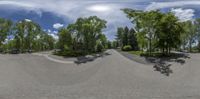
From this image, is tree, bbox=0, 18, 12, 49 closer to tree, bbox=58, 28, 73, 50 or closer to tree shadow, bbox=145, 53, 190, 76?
tree, bbox=58, 28, 73, 50

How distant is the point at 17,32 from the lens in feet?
187

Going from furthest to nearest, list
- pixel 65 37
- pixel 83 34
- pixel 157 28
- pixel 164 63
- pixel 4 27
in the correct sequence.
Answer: pixel 4 27 < pixel 65 37 < pixel 83 34 < pixel 157 28 < pixel 164 63

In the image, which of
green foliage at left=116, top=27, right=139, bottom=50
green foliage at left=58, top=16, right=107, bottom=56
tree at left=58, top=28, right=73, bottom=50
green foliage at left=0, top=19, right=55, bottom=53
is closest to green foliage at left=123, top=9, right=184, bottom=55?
green foliage at left=58, top=16, right=107, bottom=56

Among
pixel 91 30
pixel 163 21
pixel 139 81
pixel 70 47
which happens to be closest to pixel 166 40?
pixel 163 21

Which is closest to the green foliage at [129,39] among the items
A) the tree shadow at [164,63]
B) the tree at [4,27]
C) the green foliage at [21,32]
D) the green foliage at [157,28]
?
the green foliage at [21,32]

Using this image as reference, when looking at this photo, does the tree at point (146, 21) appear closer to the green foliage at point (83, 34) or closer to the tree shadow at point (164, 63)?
the tree shadow at point (164, 63)

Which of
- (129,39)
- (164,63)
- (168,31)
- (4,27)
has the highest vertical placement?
(4,27)

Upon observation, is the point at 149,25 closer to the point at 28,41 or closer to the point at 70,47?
the point at 70,47

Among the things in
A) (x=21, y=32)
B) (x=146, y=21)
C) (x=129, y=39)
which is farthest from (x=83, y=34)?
(x=129, y=39)

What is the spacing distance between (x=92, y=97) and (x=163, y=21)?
20.5 m

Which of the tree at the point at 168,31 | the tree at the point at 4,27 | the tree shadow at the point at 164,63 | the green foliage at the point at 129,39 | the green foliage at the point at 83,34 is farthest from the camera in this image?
the green foliage at the point at 129,39

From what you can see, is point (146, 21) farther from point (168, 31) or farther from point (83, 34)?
point (83, 34)

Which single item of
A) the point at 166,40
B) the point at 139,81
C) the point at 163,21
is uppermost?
the point at 163,21

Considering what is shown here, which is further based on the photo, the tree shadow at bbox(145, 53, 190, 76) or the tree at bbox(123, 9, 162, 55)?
the tree at bbox(123, 9, 162, 55)
